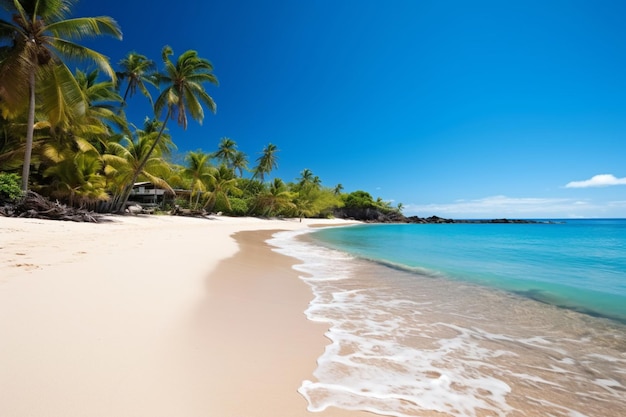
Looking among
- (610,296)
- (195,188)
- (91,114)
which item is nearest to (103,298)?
(610,296)

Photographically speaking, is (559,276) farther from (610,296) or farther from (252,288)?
(252,288)

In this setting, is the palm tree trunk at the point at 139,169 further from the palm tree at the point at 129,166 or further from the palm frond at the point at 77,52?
the palm frond at the point at 77,52

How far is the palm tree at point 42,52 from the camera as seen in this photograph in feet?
37.6

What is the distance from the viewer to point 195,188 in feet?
94.2

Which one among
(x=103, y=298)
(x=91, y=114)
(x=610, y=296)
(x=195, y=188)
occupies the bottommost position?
(x=610, y=296)

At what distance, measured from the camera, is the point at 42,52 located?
40.3 ft

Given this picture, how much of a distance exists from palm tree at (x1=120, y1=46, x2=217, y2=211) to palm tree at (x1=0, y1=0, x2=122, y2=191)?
23.7 feet

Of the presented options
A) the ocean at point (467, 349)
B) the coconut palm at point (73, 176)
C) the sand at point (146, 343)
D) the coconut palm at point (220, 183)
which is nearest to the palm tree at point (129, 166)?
the coconut palm at point (73, 176)

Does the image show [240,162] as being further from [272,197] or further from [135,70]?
[135,70]

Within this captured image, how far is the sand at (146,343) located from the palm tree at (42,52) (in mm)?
10294

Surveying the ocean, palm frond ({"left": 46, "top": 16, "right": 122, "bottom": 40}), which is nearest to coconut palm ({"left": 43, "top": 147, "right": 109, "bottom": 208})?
palm frond ({"left": 46, "top": 16, "right": 122, "bottom": 40})

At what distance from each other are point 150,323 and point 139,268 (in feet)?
9.21

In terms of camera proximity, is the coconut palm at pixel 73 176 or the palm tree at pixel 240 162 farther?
the palm tree at pixel 240 162

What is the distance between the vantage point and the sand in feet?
5.80
